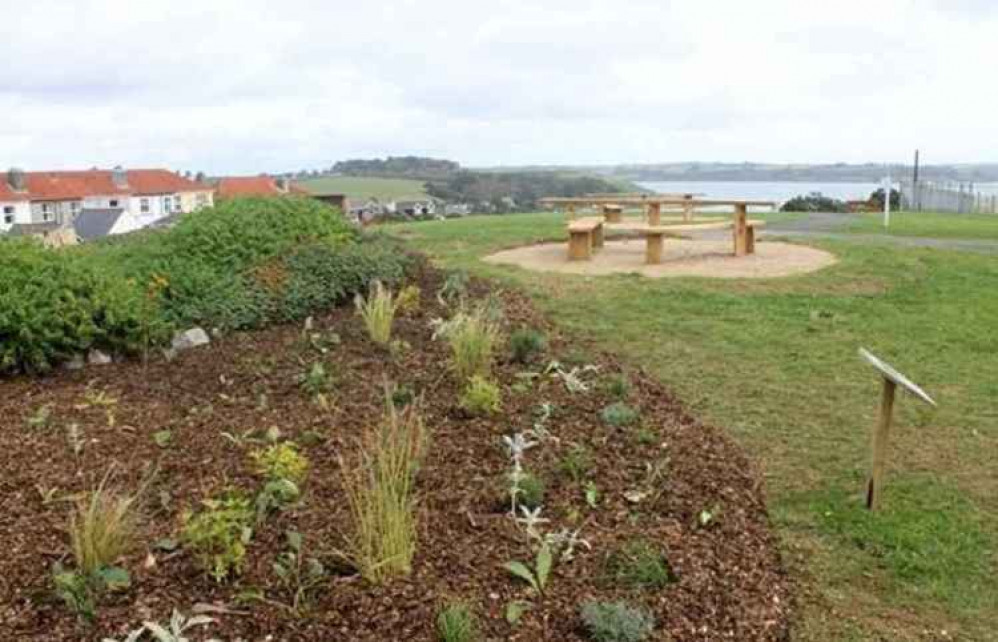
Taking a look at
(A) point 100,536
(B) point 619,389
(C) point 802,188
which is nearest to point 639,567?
(A) point 100,536

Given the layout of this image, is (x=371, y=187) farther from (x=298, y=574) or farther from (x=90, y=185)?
(x=90, y=185)

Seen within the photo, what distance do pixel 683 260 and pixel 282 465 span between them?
26.4 feet

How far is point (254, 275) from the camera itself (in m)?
6.49

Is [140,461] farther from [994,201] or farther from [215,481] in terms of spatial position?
[994,201]

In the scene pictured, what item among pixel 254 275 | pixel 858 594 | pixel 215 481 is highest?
pixel 254 275

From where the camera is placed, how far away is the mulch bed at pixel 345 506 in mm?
2570

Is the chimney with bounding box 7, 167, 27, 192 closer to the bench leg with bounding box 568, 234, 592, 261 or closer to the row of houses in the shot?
the row of houses

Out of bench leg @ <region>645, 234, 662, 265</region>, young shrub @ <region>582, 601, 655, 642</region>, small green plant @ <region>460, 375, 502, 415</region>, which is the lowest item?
young shrub @ <region>582, 601, 655, 642</region>

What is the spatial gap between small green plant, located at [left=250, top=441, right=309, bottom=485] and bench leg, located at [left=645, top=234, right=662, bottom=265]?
7405 millimetres

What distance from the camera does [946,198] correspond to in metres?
26.0

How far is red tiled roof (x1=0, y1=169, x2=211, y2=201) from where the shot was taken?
51.7 m

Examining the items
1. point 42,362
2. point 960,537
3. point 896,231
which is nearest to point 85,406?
point 42,362

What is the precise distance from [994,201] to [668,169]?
13757 millimetres

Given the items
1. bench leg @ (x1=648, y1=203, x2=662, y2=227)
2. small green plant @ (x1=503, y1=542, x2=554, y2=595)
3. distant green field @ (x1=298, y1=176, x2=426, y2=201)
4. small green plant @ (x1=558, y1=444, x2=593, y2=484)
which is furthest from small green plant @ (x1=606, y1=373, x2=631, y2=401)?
distant green field @ (x1=298, y1=176, x2=426, y2=201)
